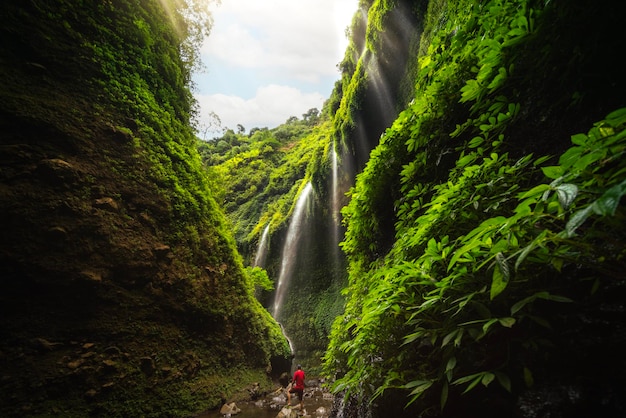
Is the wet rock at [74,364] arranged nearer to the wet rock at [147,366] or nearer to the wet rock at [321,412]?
the wet rock at [147,366]

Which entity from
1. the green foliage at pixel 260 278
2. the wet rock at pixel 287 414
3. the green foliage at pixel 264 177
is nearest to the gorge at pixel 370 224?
the wet rock at pixel 287 414

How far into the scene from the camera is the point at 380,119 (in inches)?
422

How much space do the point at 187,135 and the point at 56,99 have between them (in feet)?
10.7

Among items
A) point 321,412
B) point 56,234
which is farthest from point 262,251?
point 56,234

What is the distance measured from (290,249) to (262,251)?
10.4 feet

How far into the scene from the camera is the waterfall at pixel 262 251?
704 inches

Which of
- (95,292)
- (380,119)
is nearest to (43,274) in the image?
(95,292)

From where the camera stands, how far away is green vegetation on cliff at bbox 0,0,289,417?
392 cm

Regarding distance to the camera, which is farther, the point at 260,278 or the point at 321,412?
the point at 260,278

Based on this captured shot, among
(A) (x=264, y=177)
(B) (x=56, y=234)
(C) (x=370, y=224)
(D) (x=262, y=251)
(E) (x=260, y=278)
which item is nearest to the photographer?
(C) (x=370, y=224)

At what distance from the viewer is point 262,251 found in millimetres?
18359

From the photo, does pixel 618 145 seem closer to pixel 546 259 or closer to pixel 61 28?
pixel 546 259

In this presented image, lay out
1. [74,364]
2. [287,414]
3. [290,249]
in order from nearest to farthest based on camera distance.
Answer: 1. [74,364]
2. [287,414]
3. [290,249]

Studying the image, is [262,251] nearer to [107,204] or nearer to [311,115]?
[107,204]
